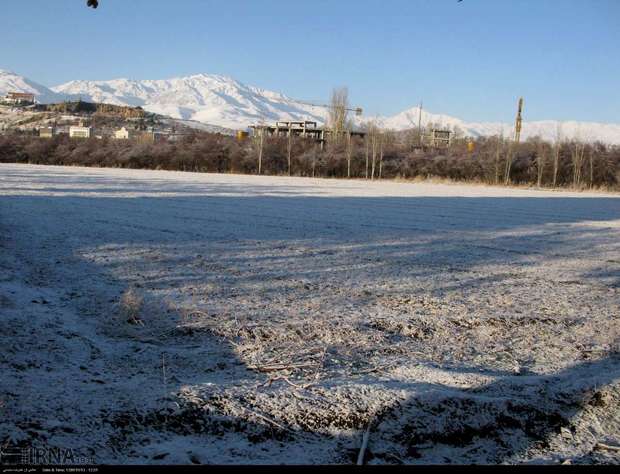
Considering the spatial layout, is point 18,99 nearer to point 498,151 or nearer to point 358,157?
Result: point 358,157

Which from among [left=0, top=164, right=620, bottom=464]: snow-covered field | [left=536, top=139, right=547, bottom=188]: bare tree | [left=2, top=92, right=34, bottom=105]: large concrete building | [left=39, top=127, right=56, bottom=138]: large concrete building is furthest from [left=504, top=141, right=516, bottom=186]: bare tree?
[left=2, top=92, right=34, bottom=105]: large concrete building

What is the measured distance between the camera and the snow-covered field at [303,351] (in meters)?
3.14

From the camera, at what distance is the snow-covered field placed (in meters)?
3.14

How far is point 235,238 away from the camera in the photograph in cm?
1113

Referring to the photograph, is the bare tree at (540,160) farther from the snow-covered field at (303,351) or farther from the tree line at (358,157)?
the snow-covered field at (303,351)

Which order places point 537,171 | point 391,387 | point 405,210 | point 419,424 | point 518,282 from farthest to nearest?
1. point 537,171
2. point 405,210
3. point 518,282
4. point 391,387
5. point 419,424

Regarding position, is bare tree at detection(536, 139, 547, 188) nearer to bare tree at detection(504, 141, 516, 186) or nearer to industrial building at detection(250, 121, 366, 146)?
bare tree at detection(504, 141, 516, 186)

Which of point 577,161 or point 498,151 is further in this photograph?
point 498,151

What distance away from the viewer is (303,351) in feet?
15.3

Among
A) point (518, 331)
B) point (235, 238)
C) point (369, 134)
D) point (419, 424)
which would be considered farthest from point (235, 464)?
point (369, 134)

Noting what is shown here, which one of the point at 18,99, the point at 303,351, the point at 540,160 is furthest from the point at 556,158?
the point at 18,99

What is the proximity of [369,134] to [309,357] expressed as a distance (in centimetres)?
5610

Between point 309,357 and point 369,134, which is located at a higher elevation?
point 369,134

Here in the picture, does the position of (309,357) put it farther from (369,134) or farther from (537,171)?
(369,134)
